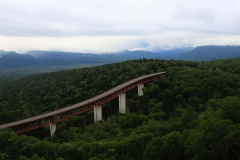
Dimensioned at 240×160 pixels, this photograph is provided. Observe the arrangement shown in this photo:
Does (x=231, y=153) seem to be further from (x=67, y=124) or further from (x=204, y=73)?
(x=204, y=73)

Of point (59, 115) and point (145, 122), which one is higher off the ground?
point (59, 115)

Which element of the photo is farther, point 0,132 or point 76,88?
point 76,88

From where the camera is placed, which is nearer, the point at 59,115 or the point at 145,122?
the point at 145,122

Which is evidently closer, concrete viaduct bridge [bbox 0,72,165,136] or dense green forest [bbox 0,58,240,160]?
dense green forest [bbox 0,58,240,160]

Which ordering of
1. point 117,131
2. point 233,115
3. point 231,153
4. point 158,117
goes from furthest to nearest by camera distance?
point 158,117
point 117,131
point 233,115
point 231,153

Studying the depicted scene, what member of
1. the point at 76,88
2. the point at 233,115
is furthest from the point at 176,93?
the point at 76,88

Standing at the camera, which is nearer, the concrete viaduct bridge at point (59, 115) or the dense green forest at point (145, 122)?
the dense green forest at point (145, 122)

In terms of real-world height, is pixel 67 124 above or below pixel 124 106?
below

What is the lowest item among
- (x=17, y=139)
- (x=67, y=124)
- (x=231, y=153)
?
(x=67, y=124)
